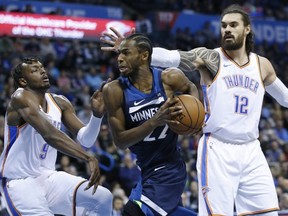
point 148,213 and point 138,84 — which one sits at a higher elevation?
point 138,84

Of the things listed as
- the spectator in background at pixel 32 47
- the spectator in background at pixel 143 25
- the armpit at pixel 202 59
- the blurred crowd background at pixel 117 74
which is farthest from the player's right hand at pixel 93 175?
the spectator in background at pixel 143 25

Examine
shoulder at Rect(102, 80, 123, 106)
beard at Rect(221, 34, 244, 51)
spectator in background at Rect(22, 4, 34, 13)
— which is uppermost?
beard at Rect(221, 34, 244, 51)

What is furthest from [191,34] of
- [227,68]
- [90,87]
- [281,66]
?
[227,68]

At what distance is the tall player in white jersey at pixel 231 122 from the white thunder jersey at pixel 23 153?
3.30 ft

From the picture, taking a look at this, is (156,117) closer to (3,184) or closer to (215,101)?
(215,101)

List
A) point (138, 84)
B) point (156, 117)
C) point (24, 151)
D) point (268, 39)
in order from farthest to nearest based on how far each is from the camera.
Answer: point (268, 39) → point (24, 151) → point (138, 84) → point (156, 117)

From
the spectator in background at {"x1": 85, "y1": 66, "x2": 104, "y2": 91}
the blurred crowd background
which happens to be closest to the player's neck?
the blurred crowd background

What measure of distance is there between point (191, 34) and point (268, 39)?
9.83 ft

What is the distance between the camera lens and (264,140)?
12.8 m

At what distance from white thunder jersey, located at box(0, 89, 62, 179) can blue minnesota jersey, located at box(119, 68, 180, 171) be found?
838 mm

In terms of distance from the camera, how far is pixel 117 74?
515 inches

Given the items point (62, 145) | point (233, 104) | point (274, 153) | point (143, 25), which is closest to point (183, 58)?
point (233, 104)

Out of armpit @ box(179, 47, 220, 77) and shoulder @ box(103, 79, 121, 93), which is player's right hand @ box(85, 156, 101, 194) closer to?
shoulder @ box(103, 79, 121, 93)

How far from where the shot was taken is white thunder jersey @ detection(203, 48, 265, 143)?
15.5 feet
